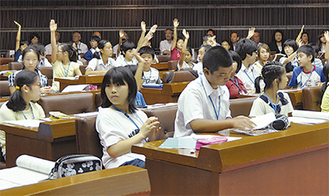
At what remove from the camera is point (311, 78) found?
6.14 metres

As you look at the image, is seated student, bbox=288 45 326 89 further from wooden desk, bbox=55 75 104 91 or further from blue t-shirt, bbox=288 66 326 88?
wooden desk, bbox=55 75 104 91

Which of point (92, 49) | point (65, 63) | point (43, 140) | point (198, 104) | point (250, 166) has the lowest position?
point (43, 140)

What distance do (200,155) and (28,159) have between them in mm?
710

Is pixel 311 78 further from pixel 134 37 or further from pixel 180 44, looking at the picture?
pixel 134 37

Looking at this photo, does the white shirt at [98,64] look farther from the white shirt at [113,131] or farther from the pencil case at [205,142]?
the pencil case at [205,142]

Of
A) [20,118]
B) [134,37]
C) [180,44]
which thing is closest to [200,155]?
[20,118]

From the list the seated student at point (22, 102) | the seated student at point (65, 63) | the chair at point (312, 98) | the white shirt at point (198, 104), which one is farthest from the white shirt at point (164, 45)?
the white shirt at point (198, 104)

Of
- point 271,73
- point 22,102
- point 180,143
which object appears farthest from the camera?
point 22,102

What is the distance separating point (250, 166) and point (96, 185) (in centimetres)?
88

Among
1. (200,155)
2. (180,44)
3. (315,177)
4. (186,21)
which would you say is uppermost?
(186,21)

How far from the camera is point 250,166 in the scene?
1.91 metres

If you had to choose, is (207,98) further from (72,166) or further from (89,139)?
(72,166)

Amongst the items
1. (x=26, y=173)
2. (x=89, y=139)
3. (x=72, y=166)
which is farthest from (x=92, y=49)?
(x=72, y=166)

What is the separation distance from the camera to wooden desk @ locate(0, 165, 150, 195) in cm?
120
